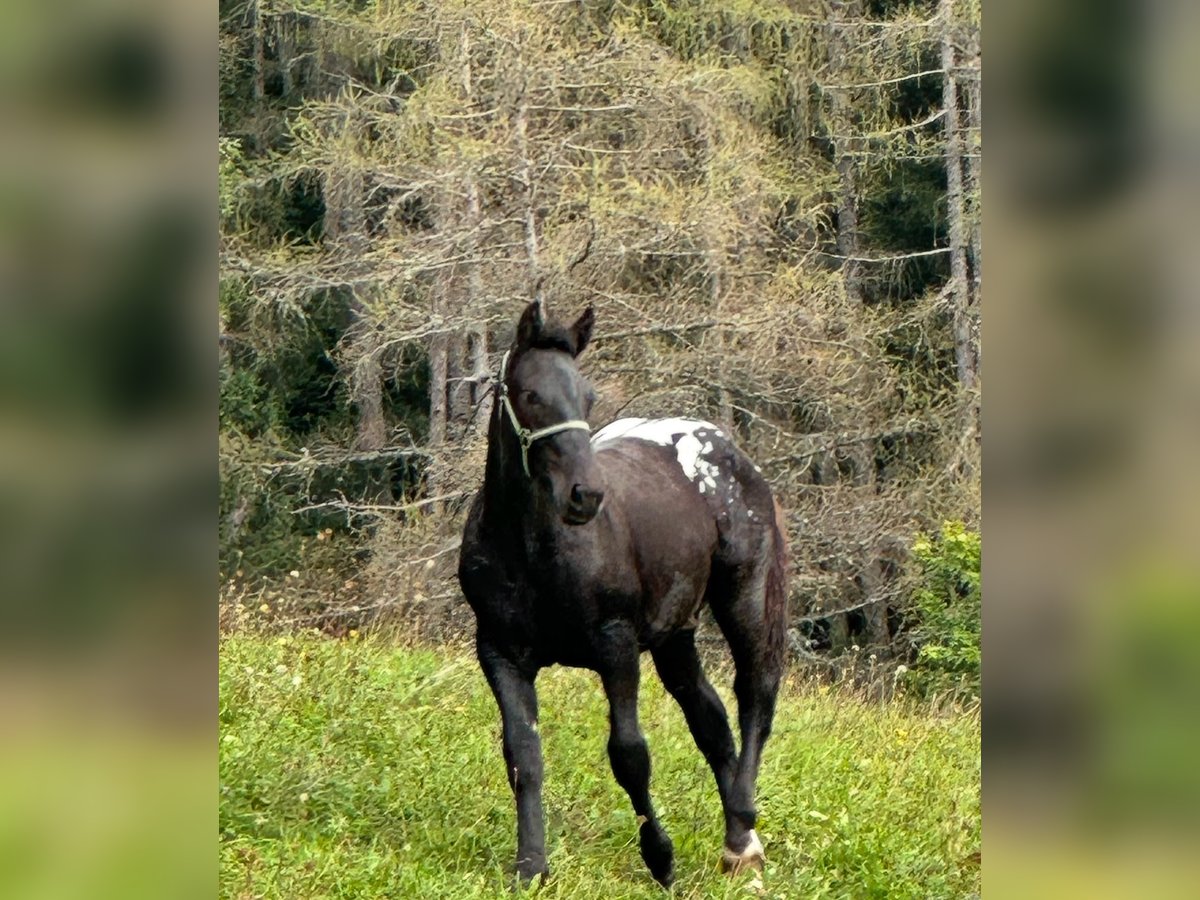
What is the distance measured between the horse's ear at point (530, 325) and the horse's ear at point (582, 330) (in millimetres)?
185

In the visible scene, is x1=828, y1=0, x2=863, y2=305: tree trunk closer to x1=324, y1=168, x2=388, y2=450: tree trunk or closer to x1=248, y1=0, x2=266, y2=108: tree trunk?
x1=324, y1=168, x2=388, y2=450: tree trunk

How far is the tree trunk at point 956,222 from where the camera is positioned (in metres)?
20.4

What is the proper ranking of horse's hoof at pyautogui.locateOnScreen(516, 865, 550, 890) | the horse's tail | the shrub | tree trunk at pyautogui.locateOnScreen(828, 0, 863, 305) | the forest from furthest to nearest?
tree trunk at pyautogui.locateOnScreen(828, 0, 863, 305)
the shrub
the forest
the horse's tail
horse's hoof at pyautogui.locateOnScreen(516, 865, 550, 890)

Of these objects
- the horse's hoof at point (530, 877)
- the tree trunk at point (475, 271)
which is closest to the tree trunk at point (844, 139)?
the tree trunk at point (475, 271)

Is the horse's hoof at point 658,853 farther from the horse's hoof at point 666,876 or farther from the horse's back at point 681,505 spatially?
the horse's back at point 681,505

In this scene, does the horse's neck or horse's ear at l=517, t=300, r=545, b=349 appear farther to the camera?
the horse's neck

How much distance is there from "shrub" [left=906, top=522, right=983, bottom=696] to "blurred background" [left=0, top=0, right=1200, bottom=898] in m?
15.1
